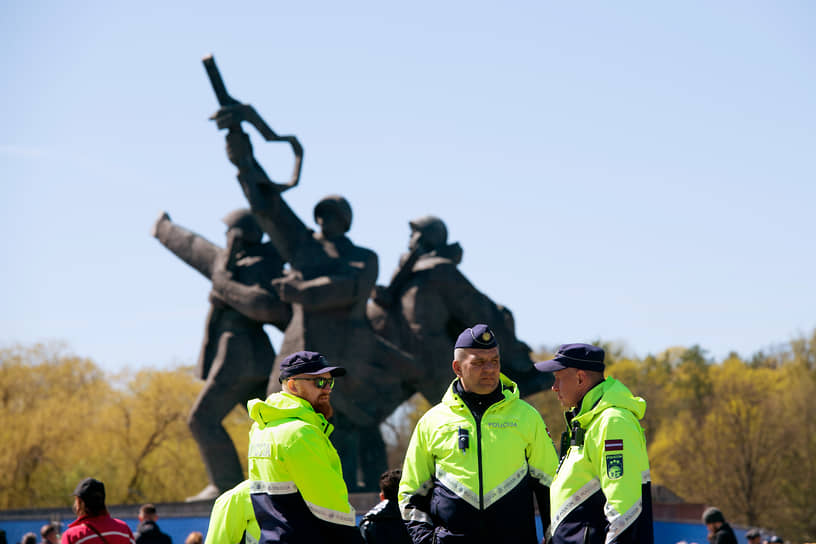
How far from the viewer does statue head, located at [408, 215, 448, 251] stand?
52.9 ft

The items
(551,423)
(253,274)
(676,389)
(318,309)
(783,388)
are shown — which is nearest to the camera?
(318,309)

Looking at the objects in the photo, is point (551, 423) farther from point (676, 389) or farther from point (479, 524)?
point (479, 524)

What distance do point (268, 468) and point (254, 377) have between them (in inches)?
446

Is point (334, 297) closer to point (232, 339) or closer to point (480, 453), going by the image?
point (232, 339)

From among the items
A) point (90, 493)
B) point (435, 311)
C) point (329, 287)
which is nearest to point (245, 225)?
point (329, 287)

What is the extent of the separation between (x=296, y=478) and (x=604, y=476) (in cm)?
113

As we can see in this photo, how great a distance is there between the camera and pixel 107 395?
1206 inches

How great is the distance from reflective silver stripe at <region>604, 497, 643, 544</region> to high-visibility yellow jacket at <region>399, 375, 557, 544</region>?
422 millimetres

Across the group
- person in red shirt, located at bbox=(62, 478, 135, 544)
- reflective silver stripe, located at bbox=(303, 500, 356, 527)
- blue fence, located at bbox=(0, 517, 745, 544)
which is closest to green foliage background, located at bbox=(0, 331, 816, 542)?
blue fence, located at bbox=(0, 517, 745, 544)

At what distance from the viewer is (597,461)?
4211 millimetres

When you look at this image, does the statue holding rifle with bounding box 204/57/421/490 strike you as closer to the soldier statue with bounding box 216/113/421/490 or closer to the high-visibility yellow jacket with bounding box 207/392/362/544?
the soldier statue with bounding box 216/113/421/490

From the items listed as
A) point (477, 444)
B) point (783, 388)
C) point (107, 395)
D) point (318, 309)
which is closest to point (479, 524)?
point (477, 444)

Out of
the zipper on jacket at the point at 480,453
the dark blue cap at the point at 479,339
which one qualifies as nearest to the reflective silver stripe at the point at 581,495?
the zipper on jacket at the point at 480,453

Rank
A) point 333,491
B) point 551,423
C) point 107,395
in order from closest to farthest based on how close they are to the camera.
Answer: point 333,491 < point 107,395 < point 551,423
